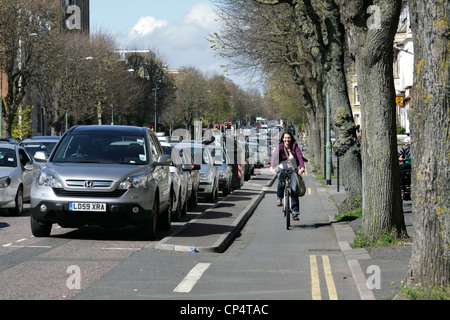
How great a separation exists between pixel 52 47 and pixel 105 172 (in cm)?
4019

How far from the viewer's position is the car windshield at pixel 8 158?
59.2 feet

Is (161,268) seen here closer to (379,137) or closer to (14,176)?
(379,137)

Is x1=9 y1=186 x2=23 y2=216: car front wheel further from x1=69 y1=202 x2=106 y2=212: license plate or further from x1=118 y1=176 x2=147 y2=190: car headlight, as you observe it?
x1=118 y1=176 x2=147 y2=190: car headlight

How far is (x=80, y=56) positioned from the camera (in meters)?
63.4

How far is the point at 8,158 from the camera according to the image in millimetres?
18219

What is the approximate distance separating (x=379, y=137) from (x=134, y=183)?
12.9 ft

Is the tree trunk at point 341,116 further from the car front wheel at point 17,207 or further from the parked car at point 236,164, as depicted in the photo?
the parked car at point 236,164

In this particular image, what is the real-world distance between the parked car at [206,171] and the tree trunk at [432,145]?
15.3m

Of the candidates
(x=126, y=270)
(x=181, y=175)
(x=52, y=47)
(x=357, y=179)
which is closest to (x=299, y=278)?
(x=126, y=270)

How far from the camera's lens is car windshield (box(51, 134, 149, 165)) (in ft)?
43.1

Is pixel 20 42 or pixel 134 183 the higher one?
pixel 20 42

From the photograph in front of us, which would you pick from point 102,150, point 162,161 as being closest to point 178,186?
point 162,161

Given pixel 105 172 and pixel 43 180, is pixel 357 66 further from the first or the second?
pixel 43 180

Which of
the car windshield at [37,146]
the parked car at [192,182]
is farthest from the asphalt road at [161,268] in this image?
the car windshield at [37,146]
